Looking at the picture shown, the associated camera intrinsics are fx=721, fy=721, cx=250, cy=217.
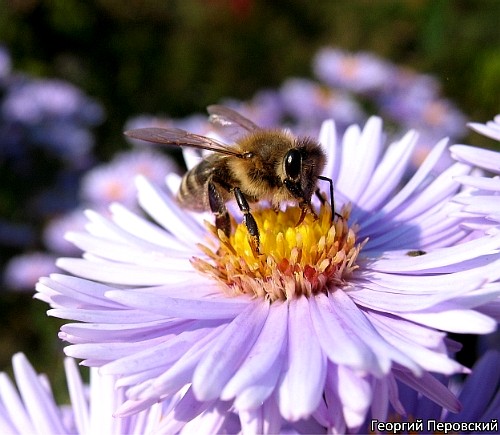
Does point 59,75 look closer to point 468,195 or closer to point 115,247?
point 115,247

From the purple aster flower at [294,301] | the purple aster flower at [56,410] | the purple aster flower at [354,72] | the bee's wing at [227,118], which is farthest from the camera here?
the purple aster flower at [354,72]

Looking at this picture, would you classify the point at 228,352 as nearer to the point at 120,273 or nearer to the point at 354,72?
the point at 120,273

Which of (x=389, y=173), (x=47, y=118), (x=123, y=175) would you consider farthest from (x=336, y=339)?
(x=47, y=118)

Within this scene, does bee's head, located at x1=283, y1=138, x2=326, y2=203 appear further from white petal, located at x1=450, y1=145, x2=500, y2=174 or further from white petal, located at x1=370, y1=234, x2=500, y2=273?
white petal, located at x1=450, y1=145, x2=500, y2=174

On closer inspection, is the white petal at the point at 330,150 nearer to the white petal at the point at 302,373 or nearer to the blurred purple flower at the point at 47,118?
the white petal at the point at 302,373

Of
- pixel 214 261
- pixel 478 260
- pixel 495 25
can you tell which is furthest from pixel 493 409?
pixel 495 25

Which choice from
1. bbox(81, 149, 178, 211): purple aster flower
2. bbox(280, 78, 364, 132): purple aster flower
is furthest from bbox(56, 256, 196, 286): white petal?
bbox(280, 78, 364, 132): purple aster flower

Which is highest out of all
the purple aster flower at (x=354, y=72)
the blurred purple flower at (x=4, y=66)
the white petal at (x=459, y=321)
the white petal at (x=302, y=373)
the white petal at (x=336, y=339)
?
the blurred purple flower at (x=4, y=66)

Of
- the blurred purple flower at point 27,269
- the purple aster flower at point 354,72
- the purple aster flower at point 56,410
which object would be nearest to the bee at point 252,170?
the purple aster flower at point 56,410
